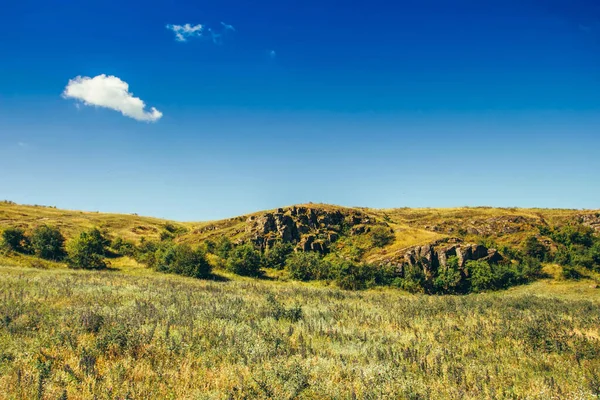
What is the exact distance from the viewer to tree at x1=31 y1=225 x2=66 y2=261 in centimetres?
6172

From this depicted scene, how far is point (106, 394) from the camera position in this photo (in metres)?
7.55

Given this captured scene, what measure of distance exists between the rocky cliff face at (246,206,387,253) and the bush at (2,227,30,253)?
4460cm

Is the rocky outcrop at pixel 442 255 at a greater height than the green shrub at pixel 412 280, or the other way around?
the rocky outcrop at pixel 442 255

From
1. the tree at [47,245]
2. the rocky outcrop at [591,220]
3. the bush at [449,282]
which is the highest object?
the rocky outcrop at [591,220]

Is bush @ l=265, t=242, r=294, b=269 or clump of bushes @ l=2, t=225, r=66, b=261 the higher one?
clump of bushes @ l=2, t=225, r=66, b=261

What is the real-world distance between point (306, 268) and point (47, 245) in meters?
50.7

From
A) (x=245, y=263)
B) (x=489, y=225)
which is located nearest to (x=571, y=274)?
(x=489, y=225)

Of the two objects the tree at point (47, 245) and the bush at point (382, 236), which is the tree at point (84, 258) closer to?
the tree at point (47, 245)

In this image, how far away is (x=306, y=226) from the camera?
3098 inches

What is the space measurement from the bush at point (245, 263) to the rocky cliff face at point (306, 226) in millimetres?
11871

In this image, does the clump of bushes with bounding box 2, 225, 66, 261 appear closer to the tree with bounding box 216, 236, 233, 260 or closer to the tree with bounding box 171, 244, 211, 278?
the tree with bounding box 171, 244, 211, 278

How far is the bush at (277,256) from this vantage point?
217 feet

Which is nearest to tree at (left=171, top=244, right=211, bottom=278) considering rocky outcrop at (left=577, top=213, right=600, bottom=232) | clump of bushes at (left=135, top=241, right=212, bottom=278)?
clump of bushes at (left=135, top=241, right=212, bottom=278)

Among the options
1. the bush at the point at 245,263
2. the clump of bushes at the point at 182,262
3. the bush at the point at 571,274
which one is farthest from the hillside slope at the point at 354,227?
the clump of bushes at the point at 182,262
